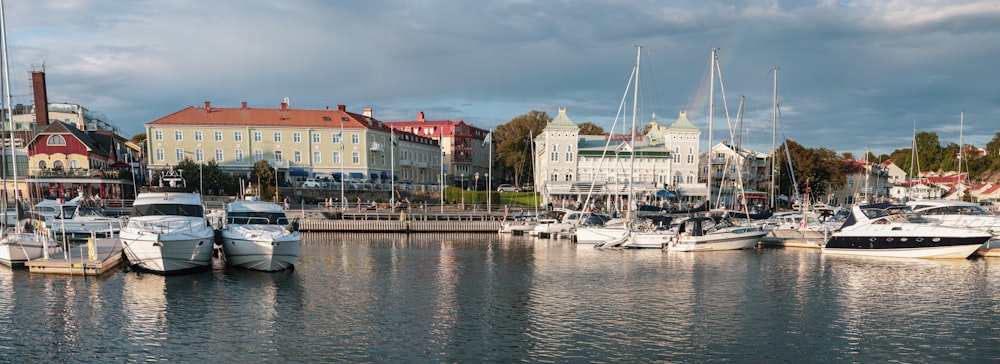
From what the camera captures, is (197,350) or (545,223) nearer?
(197,350)

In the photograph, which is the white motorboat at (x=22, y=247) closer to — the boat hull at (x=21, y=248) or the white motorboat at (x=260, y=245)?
the boat hull at (x=21, y=248)

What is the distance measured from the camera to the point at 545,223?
56.9 m

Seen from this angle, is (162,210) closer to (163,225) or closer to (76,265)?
(163,225)

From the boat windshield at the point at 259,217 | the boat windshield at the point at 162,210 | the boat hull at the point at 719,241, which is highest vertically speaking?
the boat windshield at the point at 162,210

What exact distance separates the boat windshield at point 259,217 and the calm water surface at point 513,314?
9.13ft

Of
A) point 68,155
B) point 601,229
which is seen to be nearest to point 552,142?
point 601,229

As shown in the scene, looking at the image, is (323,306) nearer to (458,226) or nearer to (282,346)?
(282,346)

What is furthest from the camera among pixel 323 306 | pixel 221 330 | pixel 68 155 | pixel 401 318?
pixel 68 155

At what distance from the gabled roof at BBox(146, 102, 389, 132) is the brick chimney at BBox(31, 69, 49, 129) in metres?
11.8

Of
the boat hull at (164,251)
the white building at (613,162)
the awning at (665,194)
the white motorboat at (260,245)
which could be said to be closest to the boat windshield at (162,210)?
the white motorboat at (260,245)

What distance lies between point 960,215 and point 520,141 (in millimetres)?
66410

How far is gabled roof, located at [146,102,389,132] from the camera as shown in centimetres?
8212

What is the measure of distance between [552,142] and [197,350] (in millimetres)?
69808

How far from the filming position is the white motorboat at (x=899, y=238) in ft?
122
